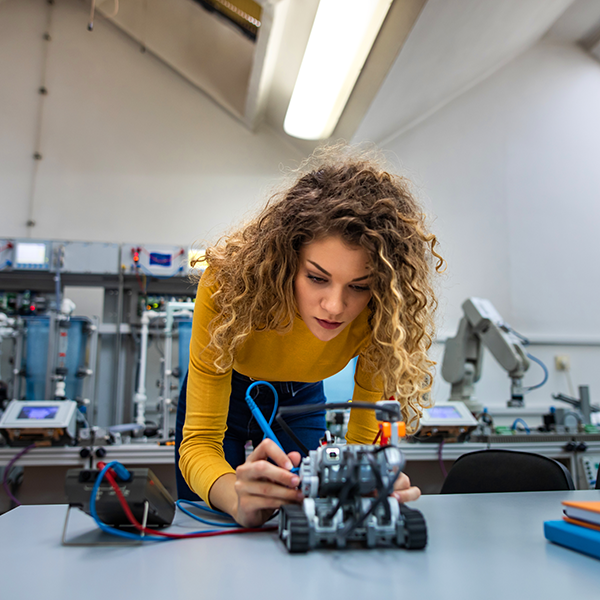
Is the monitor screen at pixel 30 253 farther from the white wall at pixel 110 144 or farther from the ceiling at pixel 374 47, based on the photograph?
the ceiling at pixel 374 47

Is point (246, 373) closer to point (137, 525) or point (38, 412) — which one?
point (137, 525)

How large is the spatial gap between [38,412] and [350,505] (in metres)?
1.97

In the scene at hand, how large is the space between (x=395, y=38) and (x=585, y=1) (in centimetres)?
194

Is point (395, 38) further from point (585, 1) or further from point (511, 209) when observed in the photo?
point (585, 1)

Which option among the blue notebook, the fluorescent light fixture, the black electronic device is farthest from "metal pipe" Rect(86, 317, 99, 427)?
the blue notebook

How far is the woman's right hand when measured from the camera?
0.54 meters

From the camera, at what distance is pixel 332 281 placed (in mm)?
739

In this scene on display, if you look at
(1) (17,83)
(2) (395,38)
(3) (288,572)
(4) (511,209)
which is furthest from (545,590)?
(1) (17,83)

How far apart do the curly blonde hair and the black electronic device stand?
0.26 m

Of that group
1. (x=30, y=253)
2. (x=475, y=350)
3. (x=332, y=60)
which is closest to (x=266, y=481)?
(x=475, y=350)

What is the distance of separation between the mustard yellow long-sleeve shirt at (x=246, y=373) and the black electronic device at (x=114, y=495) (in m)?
0.15

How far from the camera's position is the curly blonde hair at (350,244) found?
0.76m

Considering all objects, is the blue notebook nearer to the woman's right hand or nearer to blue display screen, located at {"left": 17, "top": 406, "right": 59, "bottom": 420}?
the woman's right hand

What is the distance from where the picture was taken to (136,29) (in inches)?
149
